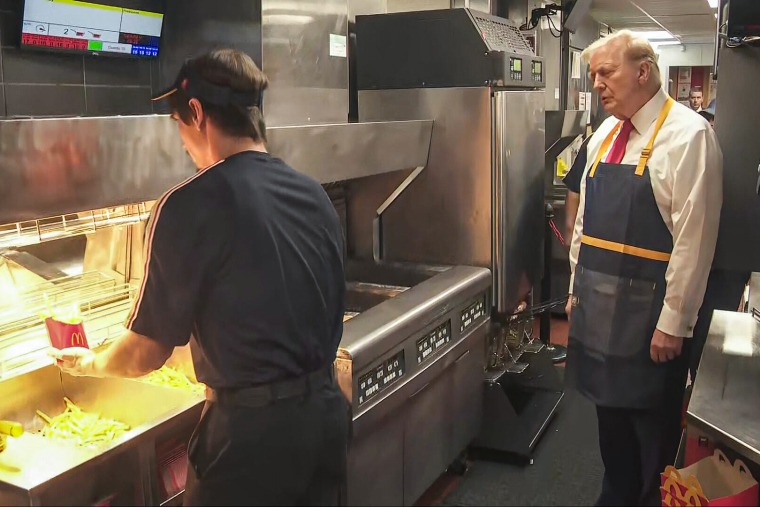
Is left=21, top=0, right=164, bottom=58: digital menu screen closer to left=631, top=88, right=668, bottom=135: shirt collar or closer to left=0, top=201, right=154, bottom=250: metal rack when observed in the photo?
left=0, top=201, right=154, bottom=250: metal rack

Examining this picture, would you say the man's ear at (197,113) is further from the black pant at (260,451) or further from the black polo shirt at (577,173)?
the black polo shirt at (577,173)

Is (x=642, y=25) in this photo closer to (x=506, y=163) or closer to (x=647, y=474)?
(x=506, y=163)

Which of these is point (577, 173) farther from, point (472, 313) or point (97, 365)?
point (97, 365)

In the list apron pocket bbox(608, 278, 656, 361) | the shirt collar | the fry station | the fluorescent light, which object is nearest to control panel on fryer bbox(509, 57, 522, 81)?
the fry station

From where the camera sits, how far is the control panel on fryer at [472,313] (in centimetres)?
265

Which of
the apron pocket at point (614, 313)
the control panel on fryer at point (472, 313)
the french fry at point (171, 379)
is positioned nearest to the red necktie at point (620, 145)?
the apron pocket at point (614, 313)

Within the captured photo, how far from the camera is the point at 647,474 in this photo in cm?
237

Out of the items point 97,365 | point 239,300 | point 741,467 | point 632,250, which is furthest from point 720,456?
point 97,365

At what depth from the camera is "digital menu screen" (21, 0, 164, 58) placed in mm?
2145

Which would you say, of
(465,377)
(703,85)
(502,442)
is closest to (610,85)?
(465,377)

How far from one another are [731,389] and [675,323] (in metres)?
0.29

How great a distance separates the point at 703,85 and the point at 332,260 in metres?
9.49

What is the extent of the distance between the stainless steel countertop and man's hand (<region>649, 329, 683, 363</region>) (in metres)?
0.08

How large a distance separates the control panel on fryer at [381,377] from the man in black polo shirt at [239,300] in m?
0.52
